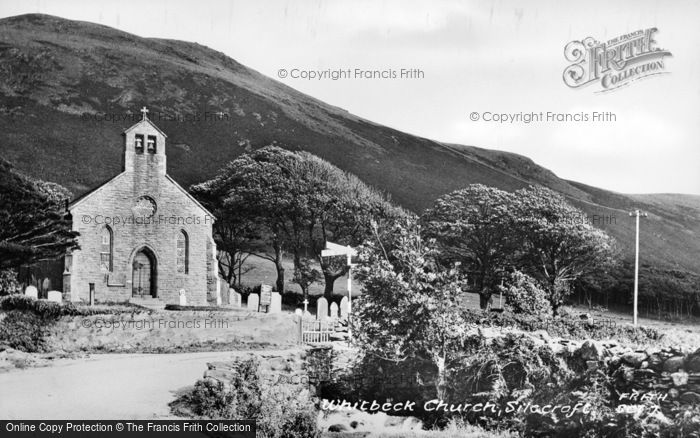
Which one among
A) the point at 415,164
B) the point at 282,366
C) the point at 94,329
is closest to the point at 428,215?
the point at 415,164

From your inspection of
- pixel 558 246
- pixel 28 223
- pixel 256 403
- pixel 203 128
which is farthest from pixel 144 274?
pixel 558 246

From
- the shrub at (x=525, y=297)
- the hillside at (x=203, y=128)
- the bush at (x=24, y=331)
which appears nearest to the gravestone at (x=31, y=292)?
the bush at (x=24, y=331)

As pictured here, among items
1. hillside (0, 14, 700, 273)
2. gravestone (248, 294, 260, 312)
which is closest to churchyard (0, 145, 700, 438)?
gravestone (248, 294, 260, 312)

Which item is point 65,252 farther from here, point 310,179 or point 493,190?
point 493,190

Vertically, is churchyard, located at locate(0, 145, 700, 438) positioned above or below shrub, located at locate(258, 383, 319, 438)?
above

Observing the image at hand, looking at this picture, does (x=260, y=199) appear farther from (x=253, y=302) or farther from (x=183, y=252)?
(x=253, y=302)

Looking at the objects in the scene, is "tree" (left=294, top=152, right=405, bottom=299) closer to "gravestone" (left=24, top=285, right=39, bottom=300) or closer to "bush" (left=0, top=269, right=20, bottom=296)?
"gravestone" (left=24, top=285, right=39, bottom=300)

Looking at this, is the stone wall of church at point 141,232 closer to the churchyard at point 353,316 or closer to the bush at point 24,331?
the churchyard at point 353,316
